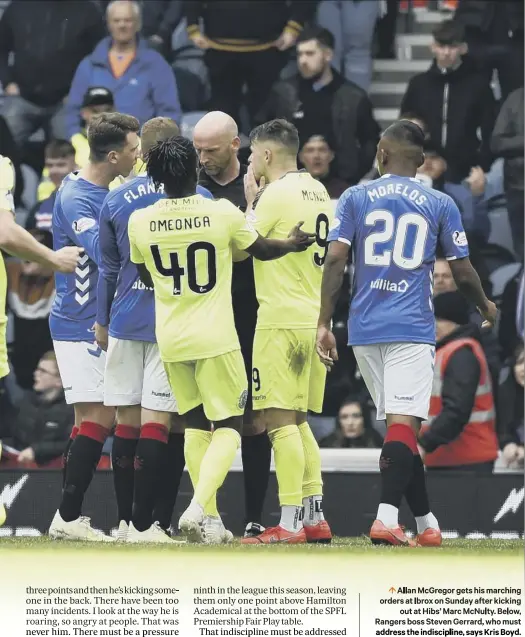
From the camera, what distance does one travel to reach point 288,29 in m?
14.5

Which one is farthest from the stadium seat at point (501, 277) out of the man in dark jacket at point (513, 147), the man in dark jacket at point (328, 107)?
the man in dark jacket at point (328, 107)

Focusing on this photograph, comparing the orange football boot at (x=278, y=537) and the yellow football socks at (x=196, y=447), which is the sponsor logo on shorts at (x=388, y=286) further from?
the orange football boot at (x=278, y=537)

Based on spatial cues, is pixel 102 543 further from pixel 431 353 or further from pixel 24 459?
pixel 24 459

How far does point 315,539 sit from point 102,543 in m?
1.22

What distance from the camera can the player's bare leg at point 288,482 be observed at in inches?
371

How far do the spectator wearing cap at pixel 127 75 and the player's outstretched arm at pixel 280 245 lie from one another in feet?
16.7

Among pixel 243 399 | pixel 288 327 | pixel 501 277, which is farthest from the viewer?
pixel 501 277

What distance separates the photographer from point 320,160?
1378 centimetres

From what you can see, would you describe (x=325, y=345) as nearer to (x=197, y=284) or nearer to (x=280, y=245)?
(x=280, y=245)

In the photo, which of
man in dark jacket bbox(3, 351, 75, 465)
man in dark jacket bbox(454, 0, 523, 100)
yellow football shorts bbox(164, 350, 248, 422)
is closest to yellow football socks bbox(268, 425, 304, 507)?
yellow football shorts bbox(164, 350, 248, 422)

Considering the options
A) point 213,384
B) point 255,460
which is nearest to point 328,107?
point 255,460

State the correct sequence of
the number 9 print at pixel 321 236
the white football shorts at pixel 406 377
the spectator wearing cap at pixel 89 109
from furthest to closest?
the spectator wearing cap at pixel 89 109, the number 9 print at pixel 321 236, the white football shorts at pixel 406 377

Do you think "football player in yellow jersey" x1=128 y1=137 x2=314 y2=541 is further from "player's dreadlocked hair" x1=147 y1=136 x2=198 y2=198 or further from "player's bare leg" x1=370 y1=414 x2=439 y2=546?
"player's bare leg" x1=370 y1=414 x2=439 y2=546

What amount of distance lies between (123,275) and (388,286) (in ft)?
4.80
